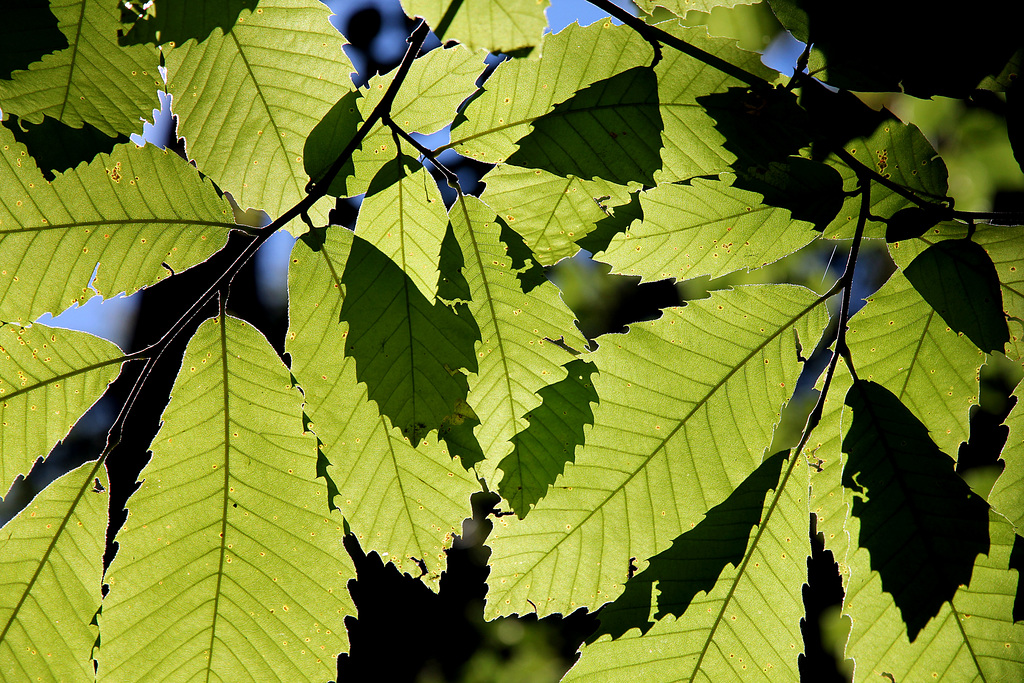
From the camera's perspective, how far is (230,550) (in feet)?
2.30

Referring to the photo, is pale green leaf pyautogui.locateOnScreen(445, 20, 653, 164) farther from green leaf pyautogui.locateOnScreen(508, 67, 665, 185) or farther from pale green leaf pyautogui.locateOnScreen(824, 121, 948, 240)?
pale green leaf pyautogui.locateOnScreen(824, 121, 948, 240)

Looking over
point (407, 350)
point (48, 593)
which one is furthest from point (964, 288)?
point (48, 593)

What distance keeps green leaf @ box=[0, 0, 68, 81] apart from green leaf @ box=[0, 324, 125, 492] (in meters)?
0.27

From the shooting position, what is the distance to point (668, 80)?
2.18 ft

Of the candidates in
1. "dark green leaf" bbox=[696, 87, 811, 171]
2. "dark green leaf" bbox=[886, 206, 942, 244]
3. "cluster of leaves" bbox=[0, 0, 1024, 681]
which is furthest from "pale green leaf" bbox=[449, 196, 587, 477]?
"dark green leaf" bbox=[886, 206, 942, 244]

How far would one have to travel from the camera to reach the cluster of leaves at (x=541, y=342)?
2.13 ft

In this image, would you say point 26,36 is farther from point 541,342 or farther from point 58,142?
point 541,342

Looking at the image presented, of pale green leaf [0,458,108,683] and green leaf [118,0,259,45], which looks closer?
green leaf [118,0,259,45]

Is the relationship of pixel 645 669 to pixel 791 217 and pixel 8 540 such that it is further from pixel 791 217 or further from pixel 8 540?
pixel 8 540

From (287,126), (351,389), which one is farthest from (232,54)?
(351,389)

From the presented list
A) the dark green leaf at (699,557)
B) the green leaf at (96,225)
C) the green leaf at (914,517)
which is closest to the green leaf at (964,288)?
the green leaf at (914,517)

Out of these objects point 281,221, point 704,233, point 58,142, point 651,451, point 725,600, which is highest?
point 58,142

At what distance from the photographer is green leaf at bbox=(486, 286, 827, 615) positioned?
0.67m

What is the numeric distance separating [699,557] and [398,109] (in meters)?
0.54
